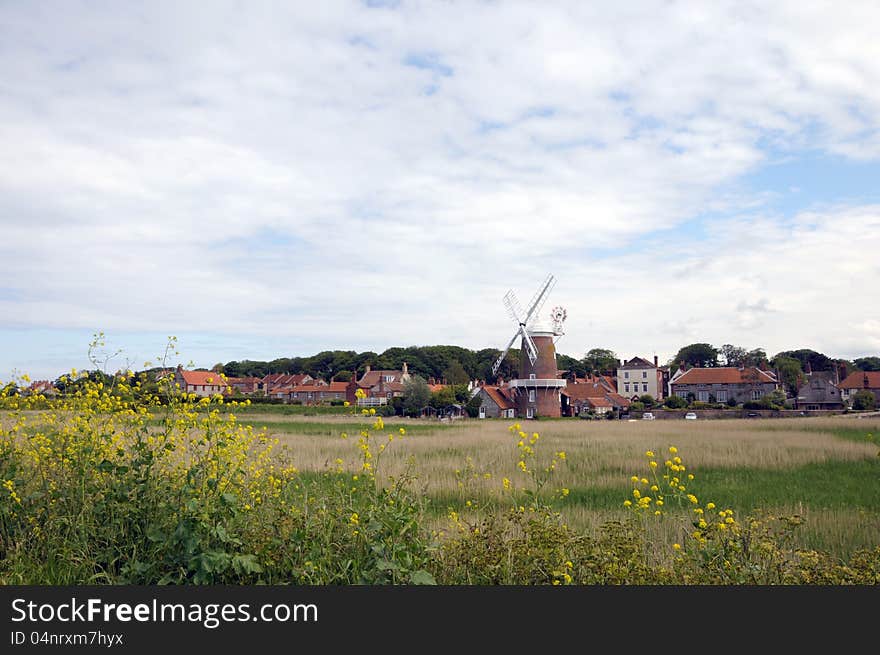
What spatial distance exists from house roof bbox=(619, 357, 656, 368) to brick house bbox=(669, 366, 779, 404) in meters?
4.93

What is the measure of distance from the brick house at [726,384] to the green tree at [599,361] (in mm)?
22877

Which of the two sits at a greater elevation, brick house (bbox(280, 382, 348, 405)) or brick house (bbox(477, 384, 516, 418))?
brick house (bbox(280, 382, 348, 405))

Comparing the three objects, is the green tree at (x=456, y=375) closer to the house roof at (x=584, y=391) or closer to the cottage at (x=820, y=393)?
the house roof at (x=584, y=391)

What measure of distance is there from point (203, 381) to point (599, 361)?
135 m

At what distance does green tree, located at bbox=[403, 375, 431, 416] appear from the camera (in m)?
74.5

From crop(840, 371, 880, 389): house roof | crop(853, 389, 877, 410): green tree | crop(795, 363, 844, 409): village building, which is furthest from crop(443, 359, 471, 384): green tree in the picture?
Answer: crop(840, 371, 880, 389): house roof

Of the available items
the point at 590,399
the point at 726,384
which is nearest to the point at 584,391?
the point at 590,399

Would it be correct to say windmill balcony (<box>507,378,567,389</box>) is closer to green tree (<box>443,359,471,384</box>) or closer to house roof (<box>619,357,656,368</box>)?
green tree (<box>443,359,471,384</box>)

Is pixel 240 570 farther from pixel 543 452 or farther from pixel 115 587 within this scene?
pixel 543 452

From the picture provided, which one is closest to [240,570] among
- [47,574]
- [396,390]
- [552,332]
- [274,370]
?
[47,574]

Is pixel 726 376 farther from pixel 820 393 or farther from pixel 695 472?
pixel 695 472

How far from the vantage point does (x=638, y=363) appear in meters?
110

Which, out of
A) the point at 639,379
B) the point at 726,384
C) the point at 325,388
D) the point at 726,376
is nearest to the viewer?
the point at 726,384

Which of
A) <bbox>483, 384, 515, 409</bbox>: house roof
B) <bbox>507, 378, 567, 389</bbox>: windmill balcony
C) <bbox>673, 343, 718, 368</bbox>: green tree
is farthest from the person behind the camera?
<bbox>673, 343, 718, 368</bbox>: green tree
